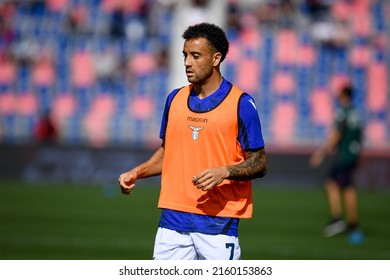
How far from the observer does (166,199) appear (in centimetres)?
714

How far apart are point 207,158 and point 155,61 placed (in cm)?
2358

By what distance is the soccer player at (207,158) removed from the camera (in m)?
6.97

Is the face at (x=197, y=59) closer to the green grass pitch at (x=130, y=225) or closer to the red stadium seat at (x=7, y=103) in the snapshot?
the green grass pitch at (x=130, y=225)

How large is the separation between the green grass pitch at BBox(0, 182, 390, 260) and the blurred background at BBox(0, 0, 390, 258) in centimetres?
313

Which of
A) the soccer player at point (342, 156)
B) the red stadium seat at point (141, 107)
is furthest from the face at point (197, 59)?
the red stadium seat at point (141, 107)

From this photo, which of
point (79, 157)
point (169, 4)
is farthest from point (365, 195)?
point (169, 4)

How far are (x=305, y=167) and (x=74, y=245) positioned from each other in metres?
12.0

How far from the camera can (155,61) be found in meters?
30.4

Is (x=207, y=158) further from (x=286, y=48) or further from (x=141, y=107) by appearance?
(x=286, y=48)

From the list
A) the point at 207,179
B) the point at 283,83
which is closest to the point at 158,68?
the point at 283,83

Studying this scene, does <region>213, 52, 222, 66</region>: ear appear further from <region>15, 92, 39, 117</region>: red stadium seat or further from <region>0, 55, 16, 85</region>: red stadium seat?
<region>0, 55, 16, 85</region>: red stadium seat

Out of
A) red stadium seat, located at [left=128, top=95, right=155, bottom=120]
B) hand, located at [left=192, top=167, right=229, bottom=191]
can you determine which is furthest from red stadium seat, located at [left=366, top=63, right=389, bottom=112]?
hand, located at [left=192, top=167, right=229, bottom=191]

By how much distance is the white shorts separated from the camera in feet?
23.0

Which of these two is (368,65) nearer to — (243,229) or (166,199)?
(243,229)
